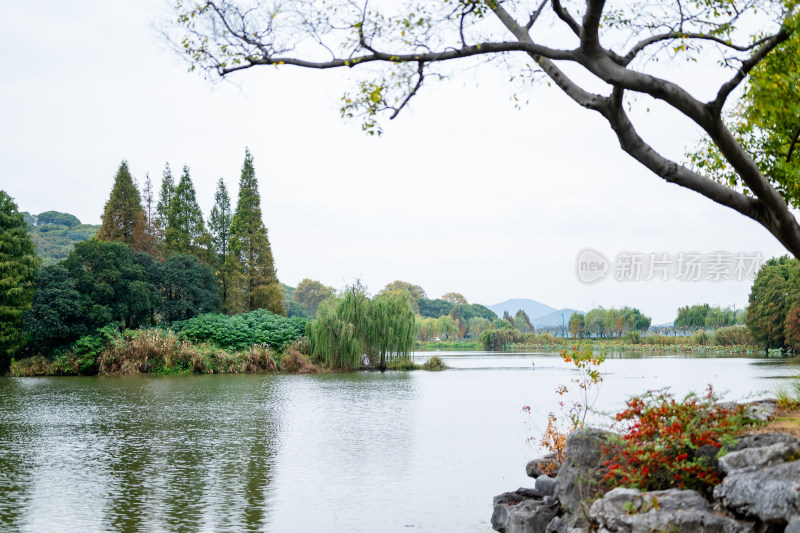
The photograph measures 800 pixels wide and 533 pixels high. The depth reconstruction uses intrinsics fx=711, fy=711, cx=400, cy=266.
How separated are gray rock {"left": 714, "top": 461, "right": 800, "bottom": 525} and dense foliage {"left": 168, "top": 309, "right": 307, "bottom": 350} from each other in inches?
976

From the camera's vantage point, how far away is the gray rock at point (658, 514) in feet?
13.4

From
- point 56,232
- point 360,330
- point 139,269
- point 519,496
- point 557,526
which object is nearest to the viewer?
point 557,526

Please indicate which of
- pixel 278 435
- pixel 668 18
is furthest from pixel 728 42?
pixel 278 435

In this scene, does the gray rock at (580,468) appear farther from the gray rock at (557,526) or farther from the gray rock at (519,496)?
the gray rock at (519,496)

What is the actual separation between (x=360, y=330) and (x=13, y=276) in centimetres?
1257

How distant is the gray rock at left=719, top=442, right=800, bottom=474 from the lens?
437cm

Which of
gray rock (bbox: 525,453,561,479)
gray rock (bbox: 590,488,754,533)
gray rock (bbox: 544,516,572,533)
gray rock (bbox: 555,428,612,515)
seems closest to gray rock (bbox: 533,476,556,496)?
gray rock (bbox: 555,428,612,515)

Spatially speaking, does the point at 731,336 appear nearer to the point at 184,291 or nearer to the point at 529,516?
the point at 184,291

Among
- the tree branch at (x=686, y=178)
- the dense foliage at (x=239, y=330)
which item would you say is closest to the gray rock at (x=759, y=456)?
the tree branch at (x=686, y=178)

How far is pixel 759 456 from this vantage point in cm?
441

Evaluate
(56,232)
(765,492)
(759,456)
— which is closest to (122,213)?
(759,456)

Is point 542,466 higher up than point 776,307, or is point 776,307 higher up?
point 776,307

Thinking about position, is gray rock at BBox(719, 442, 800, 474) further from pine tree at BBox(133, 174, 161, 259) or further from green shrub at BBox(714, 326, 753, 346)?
green shrub at BBox(714, 326, 753, 346)

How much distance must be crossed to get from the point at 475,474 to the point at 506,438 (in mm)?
2573
